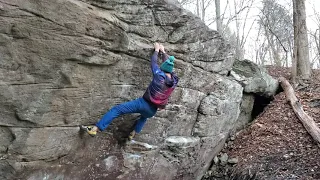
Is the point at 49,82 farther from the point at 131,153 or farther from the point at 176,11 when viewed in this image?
the point at 176,11

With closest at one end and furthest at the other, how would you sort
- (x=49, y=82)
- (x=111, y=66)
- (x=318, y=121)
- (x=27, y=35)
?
(x=27, y=35) → (x=49, y=82) → (x=111, y=66) → (x=318, y=121)

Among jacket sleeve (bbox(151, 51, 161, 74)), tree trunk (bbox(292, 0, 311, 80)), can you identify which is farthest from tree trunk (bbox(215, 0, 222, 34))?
jacket sleeve (bbox(151, 51, 161, 74))

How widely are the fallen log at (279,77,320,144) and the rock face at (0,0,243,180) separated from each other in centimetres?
271

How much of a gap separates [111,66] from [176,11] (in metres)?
2.06

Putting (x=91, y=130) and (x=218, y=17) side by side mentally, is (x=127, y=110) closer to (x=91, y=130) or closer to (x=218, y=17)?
(x=91, y=130)

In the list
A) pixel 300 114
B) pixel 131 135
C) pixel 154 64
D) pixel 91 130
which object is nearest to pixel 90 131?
pixel 91 130

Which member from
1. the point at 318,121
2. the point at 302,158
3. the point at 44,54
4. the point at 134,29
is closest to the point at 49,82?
the point at 44,54

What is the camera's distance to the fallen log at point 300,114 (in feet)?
28.6

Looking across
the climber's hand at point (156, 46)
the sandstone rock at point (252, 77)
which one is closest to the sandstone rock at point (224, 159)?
the sandstone rock at point (252, 77)

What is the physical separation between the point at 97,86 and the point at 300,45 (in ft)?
31.0

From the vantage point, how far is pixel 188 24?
24.9 feet

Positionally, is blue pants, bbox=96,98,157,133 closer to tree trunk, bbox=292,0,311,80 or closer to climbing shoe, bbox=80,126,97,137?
climbing shoe, bbox=80,126,97,137

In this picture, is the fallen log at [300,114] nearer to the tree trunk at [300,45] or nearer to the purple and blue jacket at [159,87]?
the tree trunk at [300,45]

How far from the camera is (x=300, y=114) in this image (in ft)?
32.0
